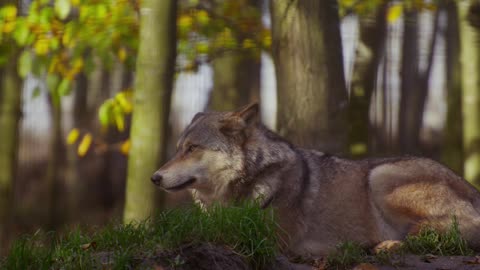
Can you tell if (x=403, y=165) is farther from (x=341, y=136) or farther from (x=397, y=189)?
(x=341, y=136)

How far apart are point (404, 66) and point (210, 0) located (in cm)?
838

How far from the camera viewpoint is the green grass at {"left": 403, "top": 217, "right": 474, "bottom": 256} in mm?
6348

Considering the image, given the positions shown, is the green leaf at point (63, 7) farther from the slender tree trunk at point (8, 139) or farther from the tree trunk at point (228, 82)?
the tree trunk at point (228, 82)

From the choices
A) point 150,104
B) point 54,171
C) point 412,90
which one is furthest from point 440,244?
point 412,90

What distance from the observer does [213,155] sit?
6.95m

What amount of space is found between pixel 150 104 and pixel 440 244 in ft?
12.2

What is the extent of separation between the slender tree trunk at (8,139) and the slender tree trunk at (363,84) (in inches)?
206

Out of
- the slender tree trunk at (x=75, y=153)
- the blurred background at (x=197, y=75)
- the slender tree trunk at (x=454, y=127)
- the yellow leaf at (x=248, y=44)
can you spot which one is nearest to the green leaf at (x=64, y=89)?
the blurred background at (x=197, y=75)

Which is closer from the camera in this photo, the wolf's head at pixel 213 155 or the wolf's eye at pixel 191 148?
the wolf's head at pixel 213 155

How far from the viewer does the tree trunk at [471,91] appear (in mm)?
10336

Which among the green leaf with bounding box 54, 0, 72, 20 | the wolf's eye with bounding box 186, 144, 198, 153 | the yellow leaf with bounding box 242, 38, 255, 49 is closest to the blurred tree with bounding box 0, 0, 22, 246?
the green leaf with bounding box 54, 0, 72, 20

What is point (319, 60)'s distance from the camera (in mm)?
8516

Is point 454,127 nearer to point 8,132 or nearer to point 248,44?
point 248,44

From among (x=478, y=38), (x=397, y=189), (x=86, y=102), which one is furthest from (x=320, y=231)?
(x=86, y=102)
